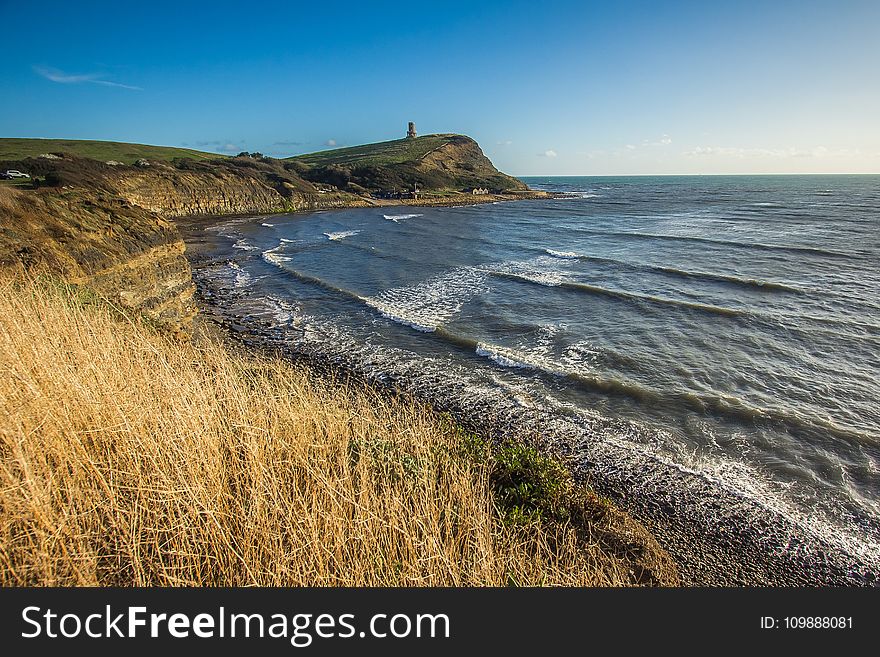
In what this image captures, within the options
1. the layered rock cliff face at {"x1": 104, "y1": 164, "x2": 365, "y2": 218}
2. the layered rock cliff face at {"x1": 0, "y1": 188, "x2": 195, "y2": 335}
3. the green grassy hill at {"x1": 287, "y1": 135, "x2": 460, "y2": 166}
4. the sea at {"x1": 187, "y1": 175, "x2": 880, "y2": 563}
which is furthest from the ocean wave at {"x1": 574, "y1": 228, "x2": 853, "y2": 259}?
the green grassy hill at {"x1": 287, "y1": 135, "x2": 460, "y2": 166}

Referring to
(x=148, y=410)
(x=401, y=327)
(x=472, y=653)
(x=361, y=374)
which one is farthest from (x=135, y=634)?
(x=401, y=327)

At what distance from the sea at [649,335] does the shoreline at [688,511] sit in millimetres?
270

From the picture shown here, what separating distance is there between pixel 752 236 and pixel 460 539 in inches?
1794

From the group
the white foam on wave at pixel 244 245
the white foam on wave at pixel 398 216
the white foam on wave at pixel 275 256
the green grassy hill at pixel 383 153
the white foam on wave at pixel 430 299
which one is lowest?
the white foam on wave at pixel 430 299

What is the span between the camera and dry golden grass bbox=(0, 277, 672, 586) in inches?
147

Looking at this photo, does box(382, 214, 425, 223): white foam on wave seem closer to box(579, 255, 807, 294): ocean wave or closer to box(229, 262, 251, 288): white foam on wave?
box(229, 262, 251, 288): white foam on wave

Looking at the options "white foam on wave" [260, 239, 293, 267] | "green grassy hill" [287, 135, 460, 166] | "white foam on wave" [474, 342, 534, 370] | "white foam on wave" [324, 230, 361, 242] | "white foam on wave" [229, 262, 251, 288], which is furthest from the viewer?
"green grassy hill" [287, 135, 460, 166]

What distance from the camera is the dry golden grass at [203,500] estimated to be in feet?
12.3

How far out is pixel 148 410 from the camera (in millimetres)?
5148

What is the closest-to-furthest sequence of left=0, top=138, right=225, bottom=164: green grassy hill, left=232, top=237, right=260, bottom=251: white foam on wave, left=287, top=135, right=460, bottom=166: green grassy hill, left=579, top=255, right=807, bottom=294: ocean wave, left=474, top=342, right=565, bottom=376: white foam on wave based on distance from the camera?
left=474, top=342, right=565, bottom=376: white foam on wave
left=579, top=255, right=807, bottom=294: ocean wave
left=232, top=237, right=260, bottom=251: white foam on wave
left=0, top=138, right=225, bottom=164: green grassy hill
left=287, top=135, right=460, bottom=166: green grassy hill

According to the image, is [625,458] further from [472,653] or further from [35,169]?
[35,169]

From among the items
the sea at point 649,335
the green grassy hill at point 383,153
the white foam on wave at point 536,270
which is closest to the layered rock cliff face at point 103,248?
the sea at point 649,335

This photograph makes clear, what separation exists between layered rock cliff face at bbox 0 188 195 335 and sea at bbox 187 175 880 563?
10.6 feet

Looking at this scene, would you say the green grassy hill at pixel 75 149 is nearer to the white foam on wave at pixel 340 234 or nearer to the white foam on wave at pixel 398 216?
the white foam on wave at pixel 398 216
